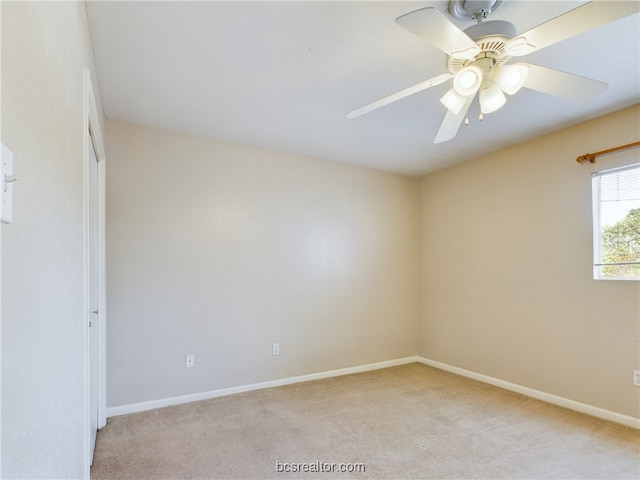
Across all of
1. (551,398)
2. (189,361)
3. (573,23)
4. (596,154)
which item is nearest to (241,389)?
(189,361)

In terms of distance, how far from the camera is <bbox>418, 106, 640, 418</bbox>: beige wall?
2.77 metres

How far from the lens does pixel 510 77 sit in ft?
5.20

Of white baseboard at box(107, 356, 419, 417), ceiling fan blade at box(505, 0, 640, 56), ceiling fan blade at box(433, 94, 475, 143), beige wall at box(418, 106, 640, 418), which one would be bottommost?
white baseboard at box(107, 356, 419, 417)

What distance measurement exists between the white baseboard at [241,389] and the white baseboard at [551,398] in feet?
2.19

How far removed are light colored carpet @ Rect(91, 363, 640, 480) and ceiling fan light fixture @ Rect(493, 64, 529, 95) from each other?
2076 millimetres

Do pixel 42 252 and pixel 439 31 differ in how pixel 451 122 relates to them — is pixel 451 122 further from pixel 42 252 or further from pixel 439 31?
pixel 42 252

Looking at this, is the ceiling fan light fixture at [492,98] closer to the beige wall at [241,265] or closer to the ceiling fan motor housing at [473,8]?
the ceiling fan motor housing at [473,8]

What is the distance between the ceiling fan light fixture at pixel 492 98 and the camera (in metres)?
1.68

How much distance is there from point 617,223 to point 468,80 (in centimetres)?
215

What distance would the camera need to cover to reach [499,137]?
327 centimetres

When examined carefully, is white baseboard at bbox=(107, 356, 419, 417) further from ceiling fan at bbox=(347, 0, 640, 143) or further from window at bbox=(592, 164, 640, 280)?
ceiling fan at bbox=(347, 0, 640, 143)

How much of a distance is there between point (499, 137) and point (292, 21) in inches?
91.6

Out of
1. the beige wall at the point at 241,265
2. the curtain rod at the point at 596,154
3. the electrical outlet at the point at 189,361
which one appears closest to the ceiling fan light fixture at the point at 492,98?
the curtain rod at the point at 596,154

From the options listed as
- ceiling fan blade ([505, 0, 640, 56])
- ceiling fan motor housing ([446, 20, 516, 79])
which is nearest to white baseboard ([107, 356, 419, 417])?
ceiling fan motor housing ([446, 20, 516, 79])
